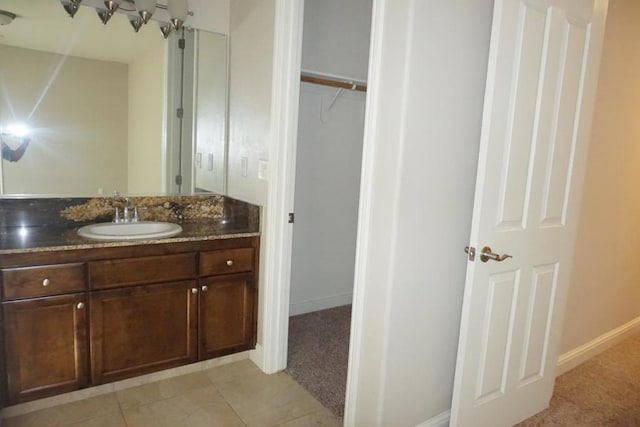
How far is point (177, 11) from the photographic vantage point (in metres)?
2.42

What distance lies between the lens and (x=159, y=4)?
2441 millimetres

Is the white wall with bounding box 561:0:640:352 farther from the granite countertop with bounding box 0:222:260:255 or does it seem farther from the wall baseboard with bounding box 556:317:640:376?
the granite countertop with bounding box 0:222:260:255

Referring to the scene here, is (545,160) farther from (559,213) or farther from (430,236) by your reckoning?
(430,236)

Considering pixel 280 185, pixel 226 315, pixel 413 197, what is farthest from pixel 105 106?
pixel 413 197

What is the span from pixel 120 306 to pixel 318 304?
1.70m

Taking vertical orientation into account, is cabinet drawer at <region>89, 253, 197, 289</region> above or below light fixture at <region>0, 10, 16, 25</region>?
below

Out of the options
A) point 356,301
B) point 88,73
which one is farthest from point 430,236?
point 88,73

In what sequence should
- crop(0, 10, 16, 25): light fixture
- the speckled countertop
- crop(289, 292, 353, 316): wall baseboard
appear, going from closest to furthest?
the speckled countertop → crop(0, 10, 16, 25): light fixture → crop(289, 292, 353, 316): wall baseboard

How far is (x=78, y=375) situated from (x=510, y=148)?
2199 millimetres

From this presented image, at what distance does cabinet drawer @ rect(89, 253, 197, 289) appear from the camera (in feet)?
6.64

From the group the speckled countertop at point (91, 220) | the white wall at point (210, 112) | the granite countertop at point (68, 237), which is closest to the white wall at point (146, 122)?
the speckled countertop at point (91, 220)

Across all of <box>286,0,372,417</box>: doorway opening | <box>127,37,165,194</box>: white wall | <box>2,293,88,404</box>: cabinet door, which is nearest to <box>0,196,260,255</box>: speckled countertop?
<box>127,37,165,194</box>: white wall

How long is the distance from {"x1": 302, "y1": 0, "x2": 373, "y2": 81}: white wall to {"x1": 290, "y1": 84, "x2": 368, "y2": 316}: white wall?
0.17 m

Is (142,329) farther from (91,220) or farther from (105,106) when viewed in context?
(105,106)
